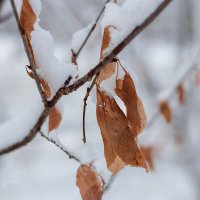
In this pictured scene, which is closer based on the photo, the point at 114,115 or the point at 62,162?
the point at 114,115

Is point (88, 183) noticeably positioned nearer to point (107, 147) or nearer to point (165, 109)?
point (107, 147)

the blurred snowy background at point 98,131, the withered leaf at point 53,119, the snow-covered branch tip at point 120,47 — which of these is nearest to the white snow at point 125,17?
the snow-covered branch tip at point 120,47

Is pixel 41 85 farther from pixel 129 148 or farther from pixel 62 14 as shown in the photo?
pixel 62 14

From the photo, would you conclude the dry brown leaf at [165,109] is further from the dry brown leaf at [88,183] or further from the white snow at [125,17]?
the white snow at [125,17]

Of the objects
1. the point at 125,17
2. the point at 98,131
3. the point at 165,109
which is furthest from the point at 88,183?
the point at 98,131

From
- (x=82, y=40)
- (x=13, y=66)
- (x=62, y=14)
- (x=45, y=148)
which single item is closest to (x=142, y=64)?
(x=62, y=14)

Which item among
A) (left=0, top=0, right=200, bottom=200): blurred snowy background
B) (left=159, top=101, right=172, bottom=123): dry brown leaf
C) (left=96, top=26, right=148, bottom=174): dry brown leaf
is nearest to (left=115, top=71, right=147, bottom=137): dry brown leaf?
(left=96, top=26, right=148, bottom=174): dry brown leaf
